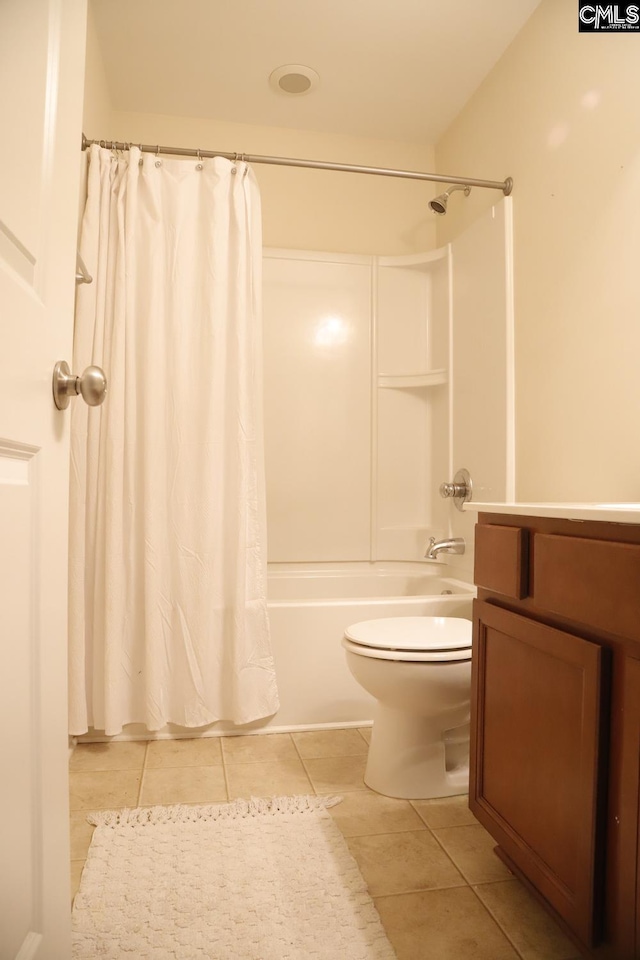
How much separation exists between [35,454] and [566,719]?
0.89 metres

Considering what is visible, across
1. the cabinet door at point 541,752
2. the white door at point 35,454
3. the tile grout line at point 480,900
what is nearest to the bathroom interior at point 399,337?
the tile grout line at point 480,900

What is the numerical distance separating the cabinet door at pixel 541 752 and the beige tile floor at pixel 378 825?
0.47 ft

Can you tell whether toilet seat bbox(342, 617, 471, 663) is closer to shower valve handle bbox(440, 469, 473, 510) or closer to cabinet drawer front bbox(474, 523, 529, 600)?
cabinet drawer front bbox(474, 523, 529, 600)

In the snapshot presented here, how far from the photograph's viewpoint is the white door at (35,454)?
65 centimetres

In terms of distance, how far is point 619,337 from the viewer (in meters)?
1.80

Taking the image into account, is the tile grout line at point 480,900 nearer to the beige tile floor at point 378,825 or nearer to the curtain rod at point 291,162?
the beige tile floor at point 378,825

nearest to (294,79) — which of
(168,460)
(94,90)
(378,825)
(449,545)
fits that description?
(94,90)

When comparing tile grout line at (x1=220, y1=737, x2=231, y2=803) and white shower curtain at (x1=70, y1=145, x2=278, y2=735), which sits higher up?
white shower curtain at (x1=70, y1=145, x2=278, y2=735)

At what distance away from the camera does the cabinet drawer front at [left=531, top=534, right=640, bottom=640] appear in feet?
3.03

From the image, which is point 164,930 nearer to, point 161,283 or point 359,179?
point 161,283

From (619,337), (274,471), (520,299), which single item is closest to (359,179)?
(520,299)

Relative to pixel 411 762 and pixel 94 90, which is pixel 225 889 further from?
pixel 94 90

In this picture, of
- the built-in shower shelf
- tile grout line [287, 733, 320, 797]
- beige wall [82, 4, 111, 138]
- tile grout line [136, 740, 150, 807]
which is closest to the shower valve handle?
the built-in shower shelf

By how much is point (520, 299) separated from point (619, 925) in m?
1.91
